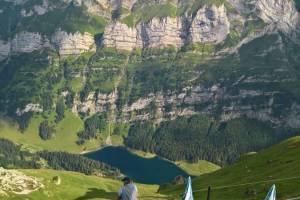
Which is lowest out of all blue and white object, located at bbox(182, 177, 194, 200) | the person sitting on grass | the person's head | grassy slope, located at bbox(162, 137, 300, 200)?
grassy slope, located at bbox(162, 137, 300, 200)

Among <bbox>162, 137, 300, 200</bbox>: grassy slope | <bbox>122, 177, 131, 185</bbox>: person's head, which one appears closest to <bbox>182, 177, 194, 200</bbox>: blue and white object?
<bbox>122, 177, 131, 185</bbox>: person's head

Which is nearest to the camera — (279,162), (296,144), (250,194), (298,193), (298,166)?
(298,193)

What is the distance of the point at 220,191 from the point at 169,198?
594 inches

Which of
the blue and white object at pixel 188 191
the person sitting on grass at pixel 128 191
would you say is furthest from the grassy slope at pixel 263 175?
the person sitting on grass at pixel 128 191

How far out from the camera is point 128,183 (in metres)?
32.8

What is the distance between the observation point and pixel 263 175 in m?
154

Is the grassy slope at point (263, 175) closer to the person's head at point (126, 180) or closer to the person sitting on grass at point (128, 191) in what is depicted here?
the person sitting on grass at point (128, 191)

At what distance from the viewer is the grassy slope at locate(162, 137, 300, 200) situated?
399 ft

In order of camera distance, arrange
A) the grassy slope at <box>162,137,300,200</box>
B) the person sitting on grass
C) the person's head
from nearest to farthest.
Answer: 1. the person's head
2. the person sitting on grass
3. the grassy slope at <box>162,137,300,200</box>

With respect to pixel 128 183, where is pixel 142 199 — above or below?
below

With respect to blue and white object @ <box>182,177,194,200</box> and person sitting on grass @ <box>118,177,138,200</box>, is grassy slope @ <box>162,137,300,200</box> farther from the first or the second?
person sitting on grass @ <box>118,177,138,200</box>

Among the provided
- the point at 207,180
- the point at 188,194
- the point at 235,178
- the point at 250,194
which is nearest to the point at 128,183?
the point at 188,194

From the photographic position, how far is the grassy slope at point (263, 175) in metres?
122

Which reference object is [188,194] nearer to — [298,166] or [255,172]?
[298,166]
